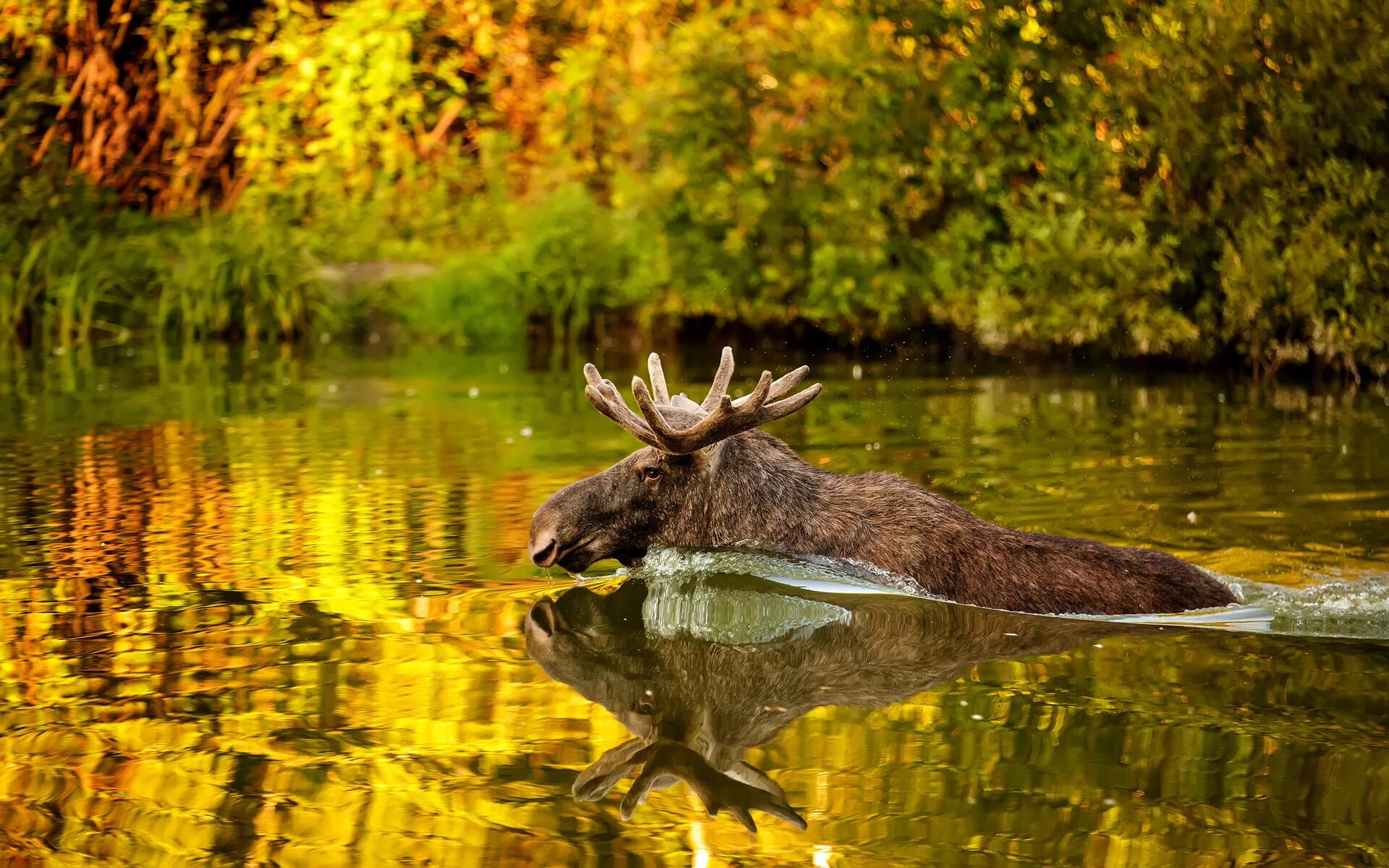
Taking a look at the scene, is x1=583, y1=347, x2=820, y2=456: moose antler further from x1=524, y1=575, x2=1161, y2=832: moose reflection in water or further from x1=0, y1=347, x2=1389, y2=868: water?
x1=524, y1=575, x2=1161, y2=832: moose reflection in water

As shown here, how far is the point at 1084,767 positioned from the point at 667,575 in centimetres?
320

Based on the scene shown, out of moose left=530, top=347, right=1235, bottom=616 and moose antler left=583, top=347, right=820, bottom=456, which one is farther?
moose antler left=583, top=347, right=820, bottom=456

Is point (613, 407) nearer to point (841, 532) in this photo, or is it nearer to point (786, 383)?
point (786, 383)

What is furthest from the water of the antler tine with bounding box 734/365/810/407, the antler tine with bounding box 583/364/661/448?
the antler tine with bounding box 734/365/810/407

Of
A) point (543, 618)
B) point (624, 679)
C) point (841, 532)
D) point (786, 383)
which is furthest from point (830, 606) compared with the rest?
point (624, 679)

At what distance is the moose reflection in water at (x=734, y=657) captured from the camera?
528 cm

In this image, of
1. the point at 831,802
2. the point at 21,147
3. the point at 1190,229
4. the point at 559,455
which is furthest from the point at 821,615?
the point at 21,147

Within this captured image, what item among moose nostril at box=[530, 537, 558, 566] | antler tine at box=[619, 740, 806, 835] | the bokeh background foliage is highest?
the bokeh background foliage

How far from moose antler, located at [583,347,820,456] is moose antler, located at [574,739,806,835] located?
214cm

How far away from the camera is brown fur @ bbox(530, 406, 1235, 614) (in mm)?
7242

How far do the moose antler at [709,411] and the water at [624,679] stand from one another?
2.13 ft

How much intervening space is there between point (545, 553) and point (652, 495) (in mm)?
558

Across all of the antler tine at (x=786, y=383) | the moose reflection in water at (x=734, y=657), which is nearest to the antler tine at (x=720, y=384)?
the antler tine at (x=786, y=383)

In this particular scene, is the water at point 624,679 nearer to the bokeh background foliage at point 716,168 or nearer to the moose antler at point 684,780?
the moose antler at point 684,780
